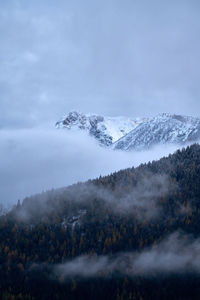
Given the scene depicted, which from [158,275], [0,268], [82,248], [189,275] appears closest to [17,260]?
[0,268]

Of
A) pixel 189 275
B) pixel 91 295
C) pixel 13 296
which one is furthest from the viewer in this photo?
pixel 189 275

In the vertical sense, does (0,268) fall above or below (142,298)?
above

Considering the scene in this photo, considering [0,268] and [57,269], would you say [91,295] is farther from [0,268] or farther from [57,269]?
[0,268]

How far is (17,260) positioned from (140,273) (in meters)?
87.6

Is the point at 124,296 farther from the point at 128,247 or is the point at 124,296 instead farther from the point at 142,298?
the point at 128,247

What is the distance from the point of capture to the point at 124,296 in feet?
444

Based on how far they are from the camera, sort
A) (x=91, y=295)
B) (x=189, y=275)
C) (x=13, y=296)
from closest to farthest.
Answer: (x=13, y=296), (x=91, y=295), (x=189, y=275)

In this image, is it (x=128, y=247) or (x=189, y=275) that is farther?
(x=128, y=247)

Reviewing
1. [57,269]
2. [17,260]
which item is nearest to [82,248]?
[57,269]

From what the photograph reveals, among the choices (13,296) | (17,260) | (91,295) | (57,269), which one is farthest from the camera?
(17,260)

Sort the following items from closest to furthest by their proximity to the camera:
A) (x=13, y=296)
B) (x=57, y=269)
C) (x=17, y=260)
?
(x=13, y=296) → (x=57, y=269) → (x=17, y=260)

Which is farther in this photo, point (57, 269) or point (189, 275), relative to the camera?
point (57, 269)

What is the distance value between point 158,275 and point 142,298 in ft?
104

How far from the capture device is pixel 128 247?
196m
